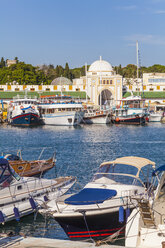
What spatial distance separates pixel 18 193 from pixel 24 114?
2410 inches

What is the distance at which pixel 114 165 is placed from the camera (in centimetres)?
1988

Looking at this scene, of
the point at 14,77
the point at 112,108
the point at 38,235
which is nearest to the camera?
the point at 38,235

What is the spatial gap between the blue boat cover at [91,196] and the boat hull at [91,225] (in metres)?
0.58

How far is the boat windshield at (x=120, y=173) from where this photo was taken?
1911 centimetres

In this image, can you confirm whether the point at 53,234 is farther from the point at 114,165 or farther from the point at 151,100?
the point at 151,100

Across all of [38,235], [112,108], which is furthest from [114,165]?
[112,108]

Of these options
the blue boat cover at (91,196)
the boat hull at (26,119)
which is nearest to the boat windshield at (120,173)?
the blue boat cover at (91,196)

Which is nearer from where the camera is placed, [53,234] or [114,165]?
[53,234]

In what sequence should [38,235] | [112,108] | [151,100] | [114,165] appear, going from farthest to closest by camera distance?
[151,100]
[112,108]
[114,165]
[38,235]

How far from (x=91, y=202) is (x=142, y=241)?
3874 mm

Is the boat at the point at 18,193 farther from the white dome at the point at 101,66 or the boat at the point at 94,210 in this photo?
the white dome at the point at 101,66

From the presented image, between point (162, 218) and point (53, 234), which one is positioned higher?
point (162, 218)

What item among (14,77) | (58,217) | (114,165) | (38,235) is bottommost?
(38,235)

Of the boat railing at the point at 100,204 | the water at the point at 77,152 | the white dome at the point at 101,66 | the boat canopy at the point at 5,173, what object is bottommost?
the water at the point at 77,152
